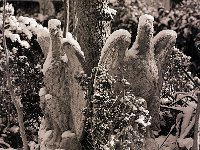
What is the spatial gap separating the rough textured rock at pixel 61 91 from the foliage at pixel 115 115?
150 mm

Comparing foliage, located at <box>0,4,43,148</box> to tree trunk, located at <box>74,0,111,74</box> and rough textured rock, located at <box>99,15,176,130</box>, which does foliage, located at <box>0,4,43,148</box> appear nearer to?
tree trunk, located at <box>74,0,111,74</box>

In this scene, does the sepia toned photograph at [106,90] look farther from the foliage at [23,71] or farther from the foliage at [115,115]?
the foliage at [23,71]

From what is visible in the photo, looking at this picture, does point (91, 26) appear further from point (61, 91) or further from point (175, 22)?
point (175, 22)

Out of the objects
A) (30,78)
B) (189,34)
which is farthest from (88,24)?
(189,34)

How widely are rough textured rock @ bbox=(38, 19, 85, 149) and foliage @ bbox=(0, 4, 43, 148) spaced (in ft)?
7.14

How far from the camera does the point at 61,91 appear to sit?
3854 mm

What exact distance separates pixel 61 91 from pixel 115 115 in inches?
23.7

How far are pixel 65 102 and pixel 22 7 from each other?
1107 cm

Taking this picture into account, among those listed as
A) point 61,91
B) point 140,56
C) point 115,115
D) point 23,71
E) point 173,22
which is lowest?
point 23,71

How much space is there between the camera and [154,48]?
12.4 feet

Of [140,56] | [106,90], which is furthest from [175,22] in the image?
[106,90]

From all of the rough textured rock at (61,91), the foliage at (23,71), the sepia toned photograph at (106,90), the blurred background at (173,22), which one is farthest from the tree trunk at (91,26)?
the blurred background at (173,22)

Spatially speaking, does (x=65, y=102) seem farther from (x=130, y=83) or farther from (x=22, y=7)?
(x=22, y=7)

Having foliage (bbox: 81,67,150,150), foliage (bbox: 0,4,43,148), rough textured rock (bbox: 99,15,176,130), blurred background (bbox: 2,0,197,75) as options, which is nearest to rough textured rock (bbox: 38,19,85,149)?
foliage (bbox: 81,67,150,150)
